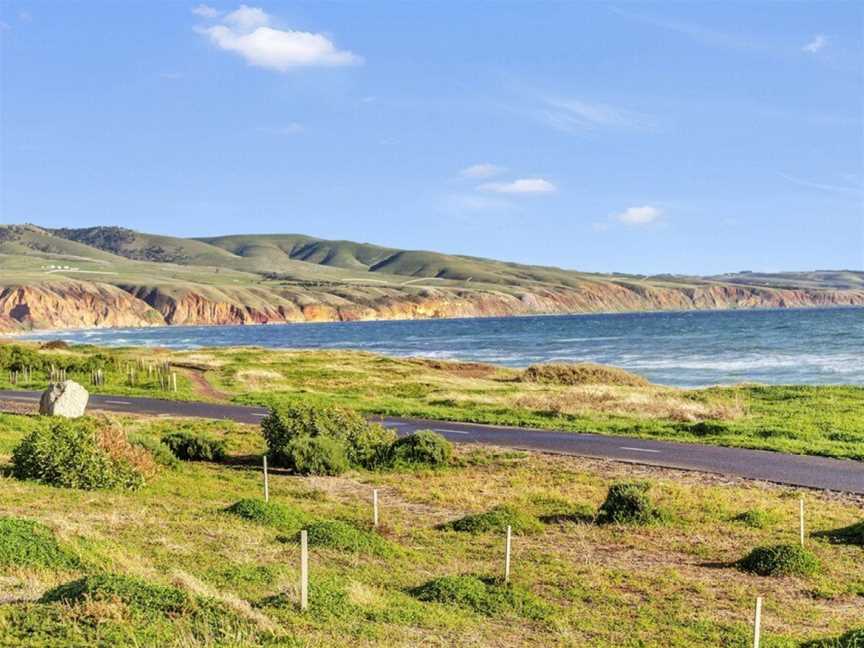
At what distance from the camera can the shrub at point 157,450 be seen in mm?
27516

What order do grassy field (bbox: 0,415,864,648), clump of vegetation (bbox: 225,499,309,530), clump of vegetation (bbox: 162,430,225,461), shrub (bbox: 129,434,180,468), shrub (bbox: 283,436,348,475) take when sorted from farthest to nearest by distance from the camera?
clump of vegetation (bbox: 162,430,225,461)
shrub (bbox: 283,436,348,475)
shrub (bbox: 129,434,180,468)
clump of vegetation (bbox: 225,499,309,530)
grassy field (bbox: 0,415,864,648)

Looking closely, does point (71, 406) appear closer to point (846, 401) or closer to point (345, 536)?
point (345, 536)

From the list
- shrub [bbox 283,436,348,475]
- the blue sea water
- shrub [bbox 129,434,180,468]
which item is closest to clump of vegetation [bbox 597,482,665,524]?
shrub [bbox 283,436,348,475]

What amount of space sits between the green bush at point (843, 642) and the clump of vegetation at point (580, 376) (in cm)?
5101

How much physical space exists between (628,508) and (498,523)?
3498 millimetres

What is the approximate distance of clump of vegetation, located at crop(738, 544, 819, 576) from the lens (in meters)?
17.2

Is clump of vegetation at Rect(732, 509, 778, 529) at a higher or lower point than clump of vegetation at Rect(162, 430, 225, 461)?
higher

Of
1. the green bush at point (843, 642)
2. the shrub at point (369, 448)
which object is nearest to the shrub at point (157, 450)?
the shrub at point (369, 448)

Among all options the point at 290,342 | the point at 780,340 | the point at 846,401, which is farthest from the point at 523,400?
the point at 290,342

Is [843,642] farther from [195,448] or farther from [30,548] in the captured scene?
[195,448]

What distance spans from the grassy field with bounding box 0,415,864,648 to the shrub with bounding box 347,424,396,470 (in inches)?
104

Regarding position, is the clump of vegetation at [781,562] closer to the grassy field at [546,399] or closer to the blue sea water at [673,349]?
the grassy field at [546,399]

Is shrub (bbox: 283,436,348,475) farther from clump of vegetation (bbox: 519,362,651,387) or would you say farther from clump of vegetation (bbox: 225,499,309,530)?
clump of vegetation (bbox: 519,362,651,387)

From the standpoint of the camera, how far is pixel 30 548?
1452 centimetres
